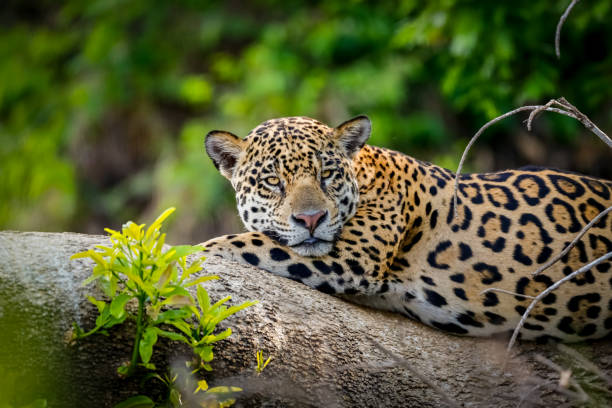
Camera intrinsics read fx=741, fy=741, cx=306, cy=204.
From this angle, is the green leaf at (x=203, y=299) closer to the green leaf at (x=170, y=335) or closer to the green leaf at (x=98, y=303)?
the green leaf at (x=170, y=335)

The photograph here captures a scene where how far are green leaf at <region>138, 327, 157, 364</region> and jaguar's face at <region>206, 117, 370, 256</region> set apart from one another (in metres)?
1.78

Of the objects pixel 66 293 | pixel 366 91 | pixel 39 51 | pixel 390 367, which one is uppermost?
pixel 39 51

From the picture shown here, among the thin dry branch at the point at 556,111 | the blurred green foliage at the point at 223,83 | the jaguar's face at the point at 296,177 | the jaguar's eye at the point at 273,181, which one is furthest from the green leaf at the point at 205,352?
the blurred green foliage at the point at 223,83

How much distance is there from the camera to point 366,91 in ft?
45.9

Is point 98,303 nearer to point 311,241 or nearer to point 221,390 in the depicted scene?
point 221,390

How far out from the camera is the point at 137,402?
13.6 feet

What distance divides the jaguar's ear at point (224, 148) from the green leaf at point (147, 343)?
8.14 feet

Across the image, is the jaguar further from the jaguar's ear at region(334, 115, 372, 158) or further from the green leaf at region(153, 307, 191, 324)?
the green leaf at region(153, 307, 191, 324)

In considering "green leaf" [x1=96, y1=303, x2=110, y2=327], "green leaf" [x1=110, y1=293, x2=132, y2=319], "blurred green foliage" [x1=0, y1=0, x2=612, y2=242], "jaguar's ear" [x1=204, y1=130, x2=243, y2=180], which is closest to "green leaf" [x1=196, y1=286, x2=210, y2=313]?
"green leaf" [x1=110, y1=293, x2=132, y2=319]

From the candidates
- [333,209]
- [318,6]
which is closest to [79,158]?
[318,6]

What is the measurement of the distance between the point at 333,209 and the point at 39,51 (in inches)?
577

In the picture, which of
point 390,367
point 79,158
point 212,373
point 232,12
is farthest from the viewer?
point 232,12

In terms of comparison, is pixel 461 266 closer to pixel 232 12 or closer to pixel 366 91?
pixel 366 91

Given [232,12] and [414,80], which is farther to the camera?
[232,12]
